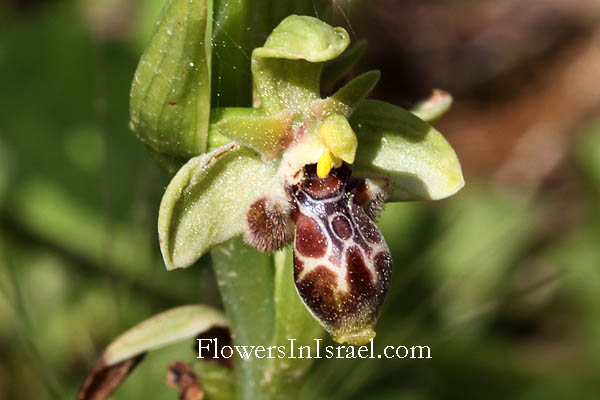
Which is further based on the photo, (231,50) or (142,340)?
(142,340)

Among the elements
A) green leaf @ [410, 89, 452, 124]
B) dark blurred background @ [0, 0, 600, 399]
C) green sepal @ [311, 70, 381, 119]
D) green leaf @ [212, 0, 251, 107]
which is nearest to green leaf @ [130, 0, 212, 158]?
green leaf @ [212, 0, 251, 107]

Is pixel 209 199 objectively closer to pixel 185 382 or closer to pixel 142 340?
pixel 142 340

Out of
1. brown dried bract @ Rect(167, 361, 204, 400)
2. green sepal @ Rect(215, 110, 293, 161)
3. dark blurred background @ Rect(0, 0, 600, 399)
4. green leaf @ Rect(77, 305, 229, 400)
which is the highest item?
green sepal @ Rect(215, 110, 293, 161)

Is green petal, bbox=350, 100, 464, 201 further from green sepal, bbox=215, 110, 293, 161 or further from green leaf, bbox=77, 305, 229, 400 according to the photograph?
green leaf, bbox=77, 305, 229, 400

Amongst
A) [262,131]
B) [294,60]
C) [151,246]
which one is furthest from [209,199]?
[151,246]

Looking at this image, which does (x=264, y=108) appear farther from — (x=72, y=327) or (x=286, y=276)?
(x=72, y=327)
